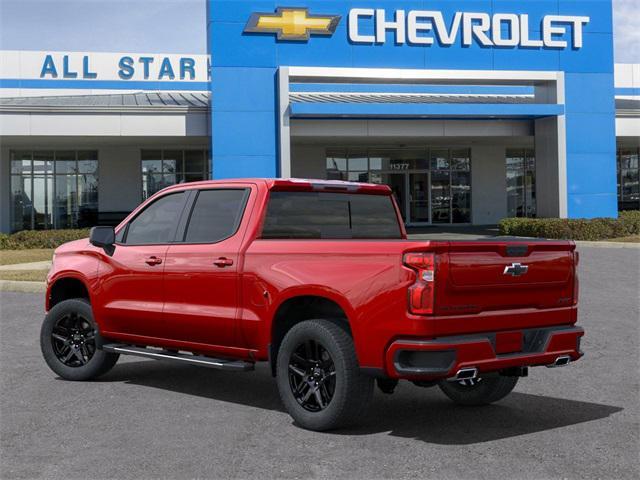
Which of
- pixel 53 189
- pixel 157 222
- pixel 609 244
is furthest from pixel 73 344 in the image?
pixel 53 189

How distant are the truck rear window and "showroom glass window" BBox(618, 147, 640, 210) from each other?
114 ft

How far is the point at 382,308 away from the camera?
5.22 m

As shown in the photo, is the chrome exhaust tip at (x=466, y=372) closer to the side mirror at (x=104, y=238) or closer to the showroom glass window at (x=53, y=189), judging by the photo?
the side mirror at (x=104, y=238)

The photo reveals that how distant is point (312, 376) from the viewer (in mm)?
5676

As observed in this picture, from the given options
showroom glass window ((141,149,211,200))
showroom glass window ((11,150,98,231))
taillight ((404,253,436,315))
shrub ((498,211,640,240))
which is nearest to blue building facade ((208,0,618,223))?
shrub ((498,211,640,240))

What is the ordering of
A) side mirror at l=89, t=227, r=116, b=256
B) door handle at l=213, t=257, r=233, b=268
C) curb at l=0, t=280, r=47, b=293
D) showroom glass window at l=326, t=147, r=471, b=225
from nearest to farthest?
door handle at l=213, t=257, r=233, b=268 < side mirror at l=89, t=227, r=116, b=256 < curb at l=0, t=280, r=47, b=293 < showroom glass window at l=326, t=147, r=471, b=225

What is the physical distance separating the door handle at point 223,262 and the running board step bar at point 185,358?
29.7 inches

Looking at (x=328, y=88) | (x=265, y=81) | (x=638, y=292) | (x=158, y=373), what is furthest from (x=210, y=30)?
(x=158, y=373)

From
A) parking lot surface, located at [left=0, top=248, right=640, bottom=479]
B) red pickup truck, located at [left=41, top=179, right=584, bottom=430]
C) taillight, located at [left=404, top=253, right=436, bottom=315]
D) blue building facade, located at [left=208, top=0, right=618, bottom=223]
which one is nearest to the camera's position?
parking lot surface, located at [left=0, top=248, right=640, bottom=479]

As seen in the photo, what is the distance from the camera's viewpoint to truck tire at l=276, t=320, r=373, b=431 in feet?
17.6

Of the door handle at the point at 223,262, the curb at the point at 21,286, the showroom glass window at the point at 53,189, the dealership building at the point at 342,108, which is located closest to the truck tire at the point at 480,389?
the door handle at the point at 223,262

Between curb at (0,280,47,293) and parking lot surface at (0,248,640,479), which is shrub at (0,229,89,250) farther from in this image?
parking lot surface at (0,248,640,479)

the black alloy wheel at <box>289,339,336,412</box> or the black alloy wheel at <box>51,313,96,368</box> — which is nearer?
the black alloy wheel at <box>289,339,336,412</box>

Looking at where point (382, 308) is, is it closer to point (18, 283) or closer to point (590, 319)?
point (590, 319)
